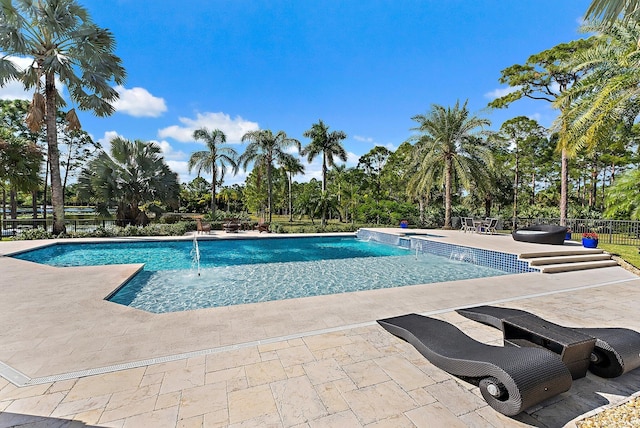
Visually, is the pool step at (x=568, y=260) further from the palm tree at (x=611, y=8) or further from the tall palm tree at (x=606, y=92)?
the palm tree at (x=611, y=8)

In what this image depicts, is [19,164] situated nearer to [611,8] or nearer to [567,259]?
[611,8]

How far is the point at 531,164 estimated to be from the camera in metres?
25.1

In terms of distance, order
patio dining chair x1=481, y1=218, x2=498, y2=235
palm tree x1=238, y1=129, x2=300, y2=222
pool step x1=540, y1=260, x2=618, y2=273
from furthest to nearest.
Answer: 1. palm tree x1=238, y1=129, x2=300, y2=222
2. patio dining chair x1=481, y1=218, x2=498, y2=235
3. pool step x1=540, y1=260, x2=618, y2=273

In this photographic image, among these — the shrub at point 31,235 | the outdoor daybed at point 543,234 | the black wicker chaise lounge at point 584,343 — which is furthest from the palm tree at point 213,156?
the black wicker chaise lounge at point 584,343

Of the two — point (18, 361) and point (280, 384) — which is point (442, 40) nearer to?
point (280, 384)

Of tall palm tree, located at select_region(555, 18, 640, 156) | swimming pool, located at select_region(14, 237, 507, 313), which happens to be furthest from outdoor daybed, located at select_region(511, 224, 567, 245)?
swimming pool, located at select_region(14, 237, 507, 313)

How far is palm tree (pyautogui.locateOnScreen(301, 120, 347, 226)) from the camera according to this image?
76.1ft

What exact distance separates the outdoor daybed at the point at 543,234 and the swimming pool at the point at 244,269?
352 centimetres

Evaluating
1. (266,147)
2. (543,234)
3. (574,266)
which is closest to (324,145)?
(266,147)

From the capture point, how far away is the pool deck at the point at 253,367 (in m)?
2.18

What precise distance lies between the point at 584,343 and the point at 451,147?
1690 centimetres

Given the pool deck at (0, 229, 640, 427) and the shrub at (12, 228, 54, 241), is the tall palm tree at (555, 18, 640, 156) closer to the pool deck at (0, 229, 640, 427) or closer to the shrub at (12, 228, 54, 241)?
the pool deck at (0, 229, 640, 427)

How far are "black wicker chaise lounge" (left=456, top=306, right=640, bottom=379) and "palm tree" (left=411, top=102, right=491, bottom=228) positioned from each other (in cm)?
1547

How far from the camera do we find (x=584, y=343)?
2.57m
